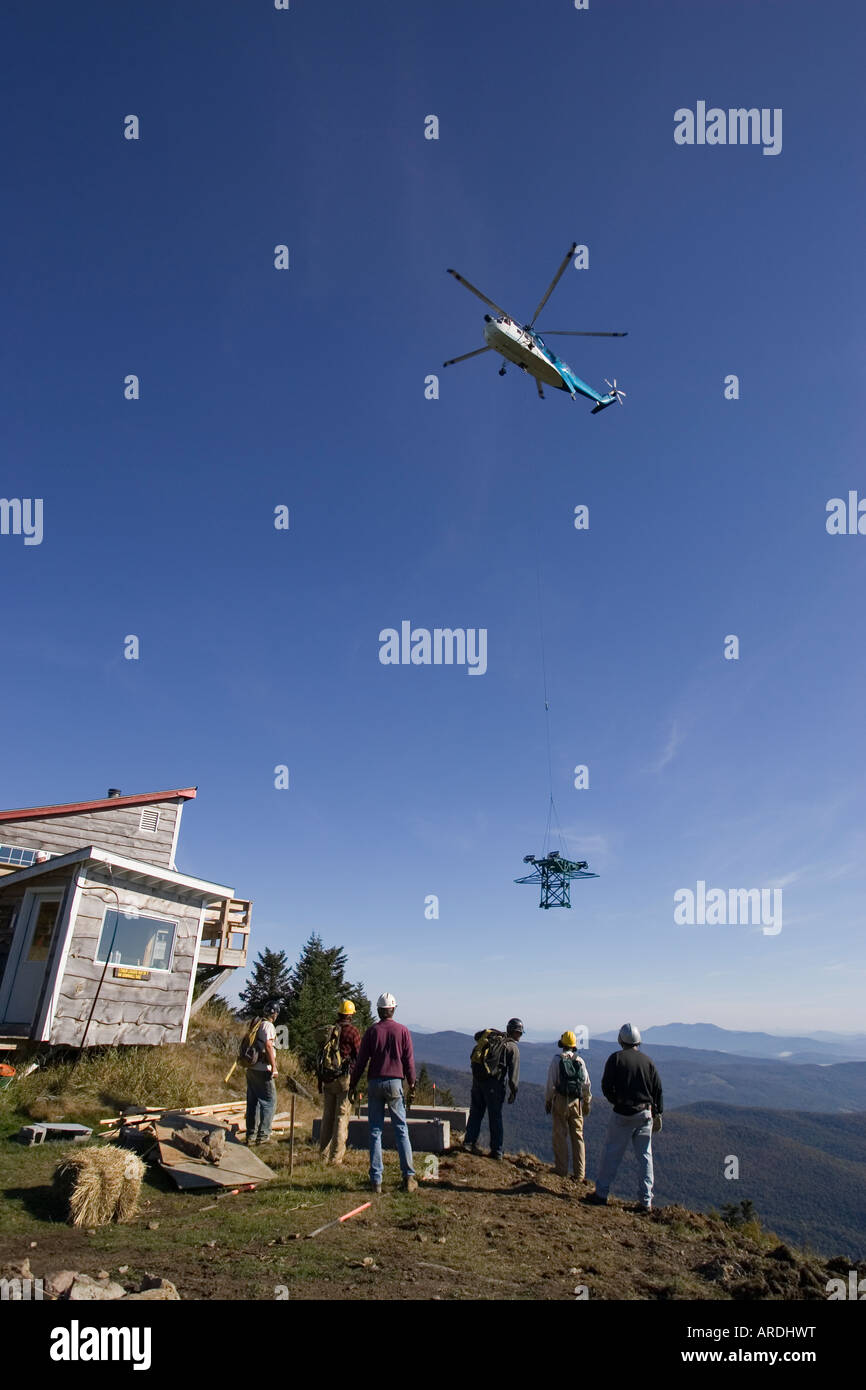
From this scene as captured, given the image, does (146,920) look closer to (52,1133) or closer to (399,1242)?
(52,1133)

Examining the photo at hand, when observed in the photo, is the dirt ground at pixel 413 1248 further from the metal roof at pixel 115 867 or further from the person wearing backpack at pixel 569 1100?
the metal roof at pixel 115 867

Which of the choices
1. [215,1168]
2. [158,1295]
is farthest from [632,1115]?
[158,1295]

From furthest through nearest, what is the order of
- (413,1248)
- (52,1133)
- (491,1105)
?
1. (491,1105)
2. (52,1133)
3. (413,1248)

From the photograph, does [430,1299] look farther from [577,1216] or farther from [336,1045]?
[336,1045]

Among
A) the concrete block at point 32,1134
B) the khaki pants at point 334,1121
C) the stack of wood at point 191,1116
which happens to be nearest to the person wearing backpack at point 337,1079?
the khaki pants at point 334,1121

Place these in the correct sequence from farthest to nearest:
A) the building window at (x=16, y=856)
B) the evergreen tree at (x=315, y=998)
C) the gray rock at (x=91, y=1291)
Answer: the evergreen tree at (x=315, y=998) < the building window at (x=16, y=856) < the gray rock at (x=91, y=1291)
